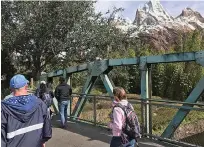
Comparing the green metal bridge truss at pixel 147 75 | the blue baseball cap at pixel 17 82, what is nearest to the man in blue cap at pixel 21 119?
the blue baseball cap at pixel 17 82

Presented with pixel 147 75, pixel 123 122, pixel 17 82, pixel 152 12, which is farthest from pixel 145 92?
pixel 152 12

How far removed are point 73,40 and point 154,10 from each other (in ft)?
137

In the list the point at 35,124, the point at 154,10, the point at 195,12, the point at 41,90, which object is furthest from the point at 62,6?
the point at 154,10

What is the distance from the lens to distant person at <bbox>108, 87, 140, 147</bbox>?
15.4 feet

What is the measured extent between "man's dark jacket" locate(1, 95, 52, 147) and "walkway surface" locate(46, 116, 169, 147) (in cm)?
377

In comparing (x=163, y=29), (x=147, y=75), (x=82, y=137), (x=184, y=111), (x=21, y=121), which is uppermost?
(x=163, y=29)

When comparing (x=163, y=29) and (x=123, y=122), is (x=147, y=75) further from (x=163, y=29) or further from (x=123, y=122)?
(x=163, y=29)

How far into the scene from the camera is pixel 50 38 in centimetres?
2095

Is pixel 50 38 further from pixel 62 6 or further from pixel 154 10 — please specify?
pixel 154 10

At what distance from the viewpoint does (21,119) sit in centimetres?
368

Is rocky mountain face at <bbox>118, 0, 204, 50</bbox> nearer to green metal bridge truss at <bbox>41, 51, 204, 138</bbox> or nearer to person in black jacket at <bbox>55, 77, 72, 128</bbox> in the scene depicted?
green metal bridge truss at <bbox>41, 51, 204, 138</bbox>

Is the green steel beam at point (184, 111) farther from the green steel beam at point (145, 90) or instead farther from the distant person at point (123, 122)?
the distant person at point (123, 122)

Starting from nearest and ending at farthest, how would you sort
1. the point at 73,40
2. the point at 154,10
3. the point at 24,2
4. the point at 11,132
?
the point at 11,132 → the point at 24,2 → the point at 73,40 → the point at 154,10

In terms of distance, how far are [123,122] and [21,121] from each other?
1.54 meters
